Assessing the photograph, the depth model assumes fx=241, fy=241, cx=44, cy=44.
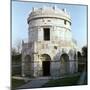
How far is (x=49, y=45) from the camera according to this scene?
335cm

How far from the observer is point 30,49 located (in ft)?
10.7

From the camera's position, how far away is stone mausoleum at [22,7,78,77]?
327 cm

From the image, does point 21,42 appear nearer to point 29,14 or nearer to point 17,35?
point 17,35

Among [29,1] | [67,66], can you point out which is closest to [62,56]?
[67,66]

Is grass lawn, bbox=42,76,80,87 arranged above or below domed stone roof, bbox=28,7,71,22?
below

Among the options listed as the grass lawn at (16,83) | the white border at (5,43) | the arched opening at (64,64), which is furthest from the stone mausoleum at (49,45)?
the white border at (5,43)

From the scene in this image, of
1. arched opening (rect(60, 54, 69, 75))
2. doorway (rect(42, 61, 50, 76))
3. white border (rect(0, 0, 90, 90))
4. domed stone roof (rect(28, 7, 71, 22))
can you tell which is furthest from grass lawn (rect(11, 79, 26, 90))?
domed stone roof (rect(28, 7, 71, 22))

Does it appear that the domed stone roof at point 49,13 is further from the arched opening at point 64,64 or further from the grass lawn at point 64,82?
the grass lawn at point 64,82

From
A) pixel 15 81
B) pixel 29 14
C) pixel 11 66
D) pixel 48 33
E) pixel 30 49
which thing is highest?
pixel 29 14

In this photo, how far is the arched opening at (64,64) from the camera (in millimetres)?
3396

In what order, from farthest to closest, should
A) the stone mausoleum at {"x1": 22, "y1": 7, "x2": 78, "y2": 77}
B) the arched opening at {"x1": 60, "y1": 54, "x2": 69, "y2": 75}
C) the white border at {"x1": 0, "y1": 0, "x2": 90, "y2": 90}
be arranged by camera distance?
the arched opening at {"x1": 60, "y1": 54, "x2": 69, "y2": 75}, the stone mausoleum at {"x1": 22, "y1": 7, "x2": 78, "y2": 77}, the white border at {"x1": 0, "y1": 0, "x2": 90, "y2": 90}

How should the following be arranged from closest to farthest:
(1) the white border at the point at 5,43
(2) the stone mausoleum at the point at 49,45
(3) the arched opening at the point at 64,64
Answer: (1) the white border at the point at 5,43 → (2) the stone mausoleum at the point at 49,45 → (3) the arched opening at the point at 64,64

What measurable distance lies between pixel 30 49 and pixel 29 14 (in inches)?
18.7

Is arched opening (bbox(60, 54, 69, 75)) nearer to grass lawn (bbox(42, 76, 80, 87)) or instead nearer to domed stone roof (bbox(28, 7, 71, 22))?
grass lawn (bbox(42, 76, 80, 87))
